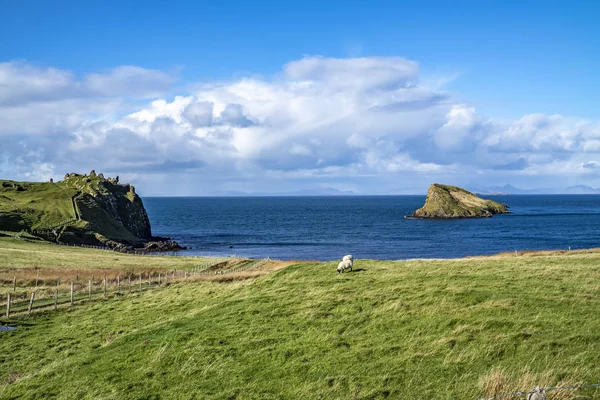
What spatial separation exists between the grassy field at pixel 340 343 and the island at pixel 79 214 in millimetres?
95413

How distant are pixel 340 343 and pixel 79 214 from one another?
444 ft

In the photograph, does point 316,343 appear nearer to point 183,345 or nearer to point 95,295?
point 183,345

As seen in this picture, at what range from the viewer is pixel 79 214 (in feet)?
456

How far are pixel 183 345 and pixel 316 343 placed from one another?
6655 millimetres

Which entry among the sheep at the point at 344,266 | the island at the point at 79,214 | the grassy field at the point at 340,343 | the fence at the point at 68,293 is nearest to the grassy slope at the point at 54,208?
the island at the point at 79,214

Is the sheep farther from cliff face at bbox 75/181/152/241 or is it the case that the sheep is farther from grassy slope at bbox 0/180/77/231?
cliff face at bbox 75/181/152/241

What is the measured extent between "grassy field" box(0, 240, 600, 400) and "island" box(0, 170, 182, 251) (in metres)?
95.4

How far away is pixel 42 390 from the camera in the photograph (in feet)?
64.6

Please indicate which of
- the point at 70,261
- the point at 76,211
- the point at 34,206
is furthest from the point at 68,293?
the point at 34,206

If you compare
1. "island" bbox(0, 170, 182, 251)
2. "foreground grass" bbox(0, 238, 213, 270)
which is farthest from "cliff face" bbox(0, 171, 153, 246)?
"foreground grass" bbox(0, 238, 213, 270)

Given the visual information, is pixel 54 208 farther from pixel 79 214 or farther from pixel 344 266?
pixel 344 266

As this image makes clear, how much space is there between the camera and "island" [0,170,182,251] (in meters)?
123

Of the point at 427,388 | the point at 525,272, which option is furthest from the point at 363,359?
the point at 525,272

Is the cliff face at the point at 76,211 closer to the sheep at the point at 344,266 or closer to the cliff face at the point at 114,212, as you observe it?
the cliff face at the point at 114,212
